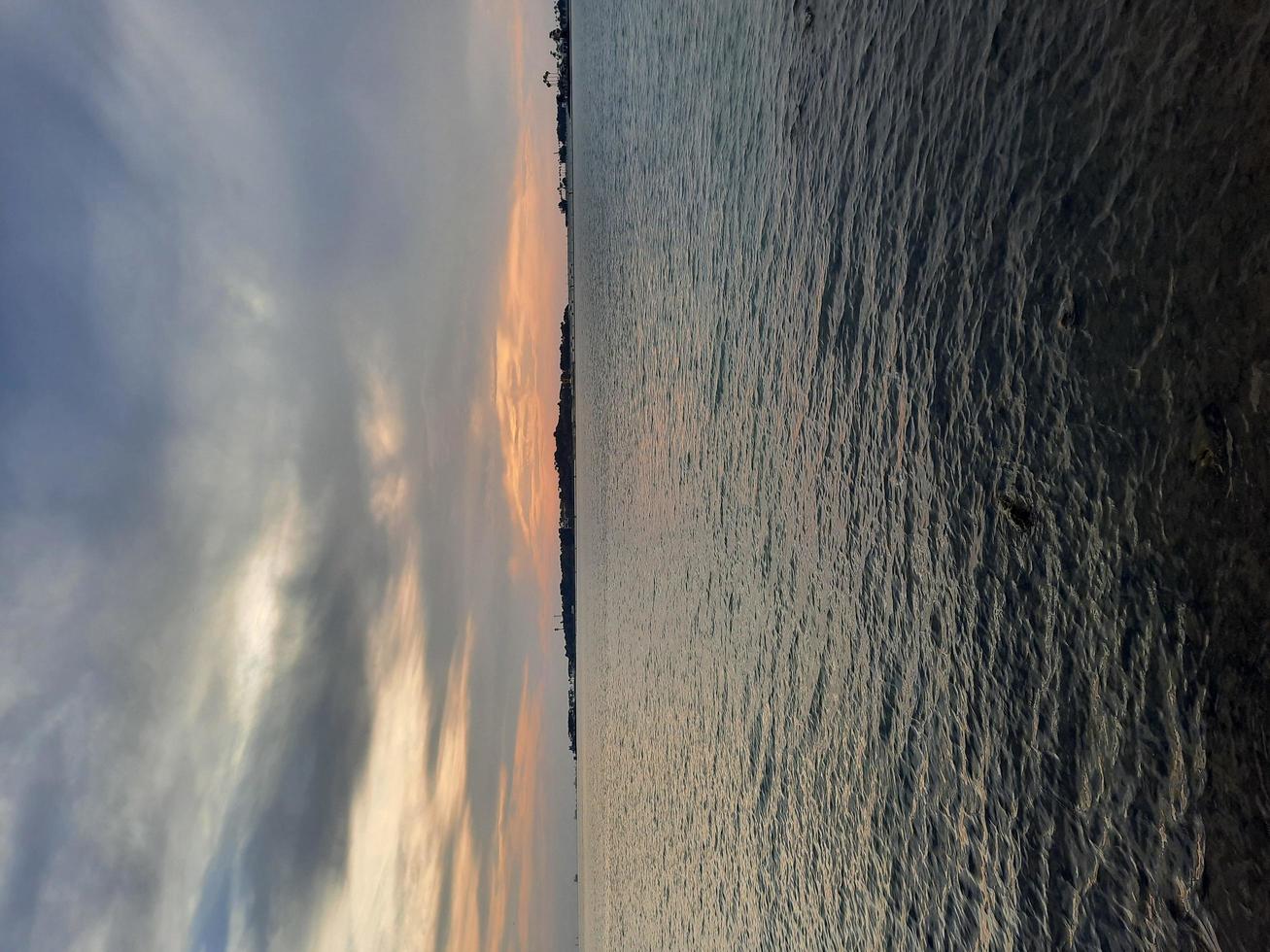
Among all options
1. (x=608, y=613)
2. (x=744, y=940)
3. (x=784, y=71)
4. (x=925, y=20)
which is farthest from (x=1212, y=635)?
(x=608, y=613)

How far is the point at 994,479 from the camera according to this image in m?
4.21

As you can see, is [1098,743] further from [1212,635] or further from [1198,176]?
[1198,176]

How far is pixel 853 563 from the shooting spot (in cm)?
607

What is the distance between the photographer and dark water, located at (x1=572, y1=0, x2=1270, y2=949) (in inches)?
114

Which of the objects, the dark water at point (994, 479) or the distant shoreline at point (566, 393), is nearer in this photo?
the dark water at point (994, 479)

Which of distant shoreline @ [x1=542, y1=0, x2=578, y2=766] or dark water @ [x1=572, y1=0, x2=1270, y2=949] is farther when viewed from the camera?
distant shoreline @ [x1=542, y1=0, x2=578, y2=766]

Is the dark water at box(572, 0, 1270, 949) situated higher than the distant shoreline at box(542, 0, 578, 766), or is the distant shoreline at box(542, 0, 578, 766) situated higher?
the distant shoreline at box(542, 0, 578, 766)

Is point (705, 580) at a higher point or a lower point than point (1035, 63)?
lower

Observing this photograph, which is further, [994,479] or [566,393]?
[566,393]

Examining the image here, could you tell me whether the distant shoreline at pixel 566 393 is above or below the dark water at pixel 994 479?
above

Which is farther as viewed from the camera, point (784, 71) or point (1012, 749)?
point (784, 71)

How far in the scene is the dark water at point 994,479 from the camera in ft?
9.50

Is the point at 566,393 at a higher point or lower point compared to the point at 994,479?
higher

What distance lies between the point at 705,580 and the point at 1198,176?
8.91m
